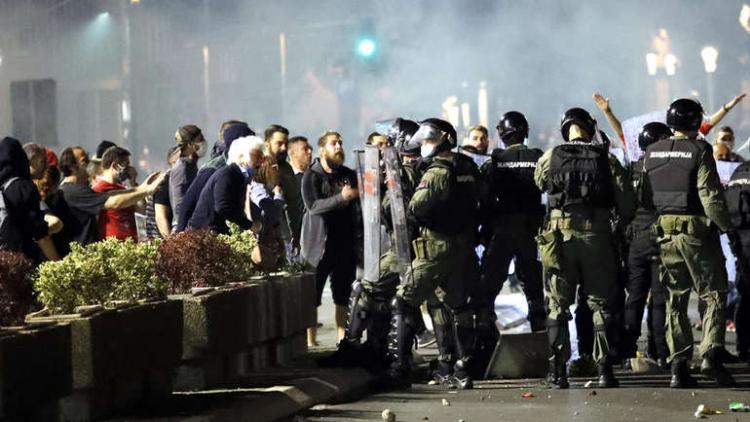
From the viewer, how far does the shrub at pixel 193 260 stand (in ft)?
34.6

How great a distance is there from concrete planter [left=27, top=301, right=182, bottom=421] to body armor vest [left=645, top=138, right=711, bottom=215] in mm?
3484

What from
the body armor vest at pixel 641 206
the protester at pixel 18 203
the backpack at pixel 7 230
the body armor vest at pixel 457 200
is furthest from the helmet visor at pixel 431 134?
the backpack at pixel 7 230

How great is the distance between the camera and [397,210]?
1162cm

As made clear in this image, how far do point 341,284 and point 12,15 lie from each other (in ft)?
62.6

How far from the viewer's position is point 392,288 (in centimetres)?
1197

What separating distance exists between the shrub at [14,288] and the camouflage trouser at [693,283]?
4.61m

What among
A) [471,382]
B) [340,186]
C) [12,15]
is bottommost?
[471,382]

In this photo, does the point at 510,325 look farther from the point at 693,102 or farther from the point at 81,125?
the point at 81,125

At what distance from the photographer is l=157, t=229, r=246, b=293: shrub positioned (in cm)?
1055

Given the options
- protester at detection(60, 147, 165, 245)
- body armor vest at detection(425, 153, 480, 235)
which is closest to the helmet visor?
body armor vest at detection(425, 153, 480, 235)

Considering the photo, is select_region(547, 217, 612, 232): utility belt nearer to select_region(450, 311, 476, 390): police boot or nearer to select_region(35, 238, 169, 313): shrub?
select_region(450, 311, 476, 390): police boot

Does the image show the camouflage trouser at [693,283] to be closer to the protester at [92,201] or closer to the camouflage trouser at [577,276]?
the camouflage trouser at [577,276]

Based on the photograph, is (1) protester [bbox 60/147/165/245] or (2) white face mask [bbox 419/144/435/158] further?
(1) protester [bbox 60/147/165/245]

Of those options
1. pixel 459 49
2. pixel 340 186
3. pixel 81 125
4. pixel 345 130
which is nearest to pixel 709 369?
pixel 340 186
